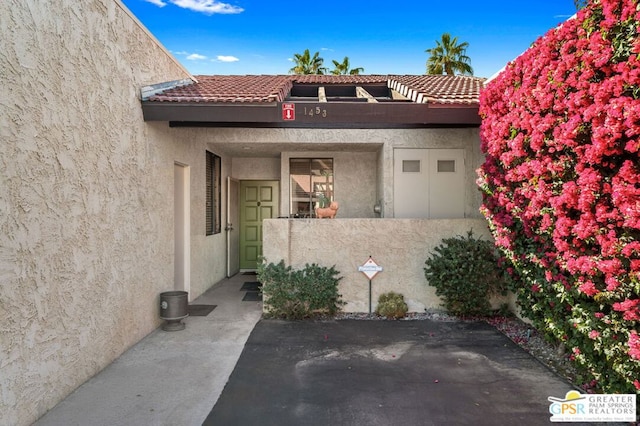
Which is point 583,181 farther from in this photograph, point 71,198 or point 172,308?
point 172,308

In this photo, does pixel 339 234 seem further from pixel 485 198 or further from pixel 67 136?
pixel 67 136

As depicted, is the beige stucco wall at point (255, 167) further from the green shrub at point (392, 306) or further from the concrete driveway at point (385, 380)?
the concrete driveway at point (385, 380)

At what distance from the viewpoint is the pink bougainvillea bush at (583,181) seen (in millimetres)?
3357

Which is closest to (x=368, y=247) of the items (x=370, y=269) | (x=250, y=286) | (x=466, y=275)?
(x=370, y=269)

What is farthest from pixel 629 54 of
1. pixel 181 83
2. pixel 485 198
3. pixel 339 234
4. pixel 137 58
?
pixel 181 83

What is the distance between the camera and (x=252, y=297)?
29.3ft

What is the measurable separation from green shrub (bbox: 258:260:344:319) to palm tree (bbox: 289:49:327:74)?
26.1 m

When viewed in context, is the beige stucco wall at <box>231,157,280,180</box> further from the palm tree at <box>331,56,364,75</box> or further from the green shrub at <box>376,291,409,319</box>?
the palm tree at <box>331,56,364,75</box>

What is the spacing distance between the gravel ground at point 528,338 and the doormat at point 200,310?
102 inches

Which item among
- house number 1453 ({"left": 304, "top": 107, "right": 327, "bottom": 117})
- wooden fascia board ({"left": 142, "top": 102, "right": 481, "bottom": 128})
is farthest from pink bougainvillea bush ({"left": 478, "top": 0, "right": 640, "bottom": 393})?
house number 1453 ({"left": 304, "top": 107, "right": 327, "bottom": 117})

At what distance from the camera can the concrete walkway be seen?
149 inches

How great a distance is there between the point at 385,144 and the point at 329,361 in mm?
5704

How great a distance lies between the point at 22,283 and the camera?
3543mm

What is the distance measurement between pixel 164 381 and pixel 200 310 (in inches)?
128
